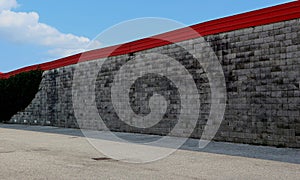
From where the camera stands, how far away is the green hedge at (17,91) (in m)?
23.0

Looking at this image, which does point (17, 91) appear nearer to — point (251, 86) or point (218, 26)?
point (218, 26)

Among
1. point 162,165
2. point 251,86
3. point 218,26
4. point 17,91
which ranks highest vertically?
point 218,26

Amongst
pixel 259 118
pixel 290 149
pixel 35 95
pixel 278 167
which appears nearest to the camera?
pixel 278 167

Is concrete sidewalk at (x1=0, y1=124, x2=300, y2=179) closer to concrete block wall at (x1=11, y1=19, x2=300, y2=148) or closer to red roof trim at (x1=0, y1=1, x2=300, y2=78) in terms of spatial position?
concrete block wall at (x1=11, y1=19, x2=300, y2=148)

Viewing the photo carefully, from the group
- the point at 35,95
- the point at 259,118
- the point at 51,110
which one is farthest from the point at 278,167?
the point at 35,95

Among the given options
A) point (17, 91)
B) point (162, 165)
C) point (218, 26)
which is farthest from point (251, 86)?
point (17, 91)

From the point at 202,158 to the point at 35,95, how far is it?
17.8 meters

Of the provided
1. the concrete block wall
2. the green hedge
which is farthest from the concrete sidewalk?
the green hedge

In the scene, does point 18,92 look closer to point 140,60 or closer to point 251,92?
point 140,60

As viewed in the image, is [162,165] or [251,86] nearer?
[162,165]

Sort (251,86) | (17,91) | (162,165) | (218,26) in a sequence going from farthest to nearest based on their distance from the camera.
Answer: (17,91)
(218,26)
(251,86)
(162,165)

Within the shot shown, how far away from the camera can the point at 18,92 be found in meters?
24.3

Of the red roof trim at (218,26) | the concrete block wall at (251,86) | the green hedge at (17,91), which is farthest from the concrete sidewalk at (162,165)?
the green hedge at (17,91)

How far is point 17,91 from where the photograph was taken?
24375 millimetres
